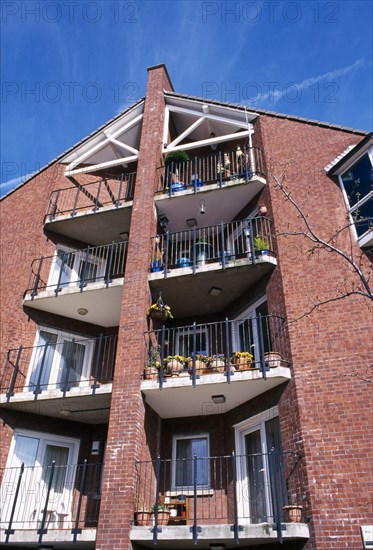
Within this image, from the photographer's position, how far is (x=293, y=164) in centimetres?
1273

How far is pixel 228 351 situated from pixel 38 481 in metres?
6.07

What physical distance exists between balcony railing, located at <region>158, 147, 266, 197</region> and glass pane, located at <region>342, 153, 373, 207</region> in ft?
8.10

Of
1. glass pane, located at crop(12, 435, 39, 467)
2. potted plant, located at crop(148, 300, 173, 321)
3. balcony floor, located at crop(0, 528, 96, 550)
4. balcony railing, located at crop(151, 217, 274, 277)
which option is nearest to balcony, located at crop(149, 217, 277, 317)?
balcony railing, located at crop(151, 217, 274, 277)

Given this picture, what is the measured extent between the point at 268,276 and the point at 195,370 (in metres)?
3.14

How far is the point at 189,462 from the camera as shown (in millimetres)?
10961

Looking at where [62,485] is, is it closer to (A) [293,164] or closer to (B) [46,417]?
(B) [46,417]

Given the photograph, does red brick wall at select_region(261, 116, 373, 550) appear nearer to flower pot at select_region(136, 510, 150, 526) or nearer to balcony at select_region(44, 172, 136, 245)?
flower pot at select_region(136, 510, 150, 526)

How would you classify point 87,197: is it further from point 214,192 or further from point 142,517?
point 142,517

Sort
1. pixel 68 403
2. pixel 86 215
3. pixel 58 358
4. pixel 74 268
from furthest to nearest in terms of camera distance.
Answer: pixel 74 268 → pixel 86 215 → pixel 58 358 → pixel 68 403

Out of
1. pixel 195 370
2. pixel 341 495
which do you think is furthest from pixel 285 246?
pixel 341 495

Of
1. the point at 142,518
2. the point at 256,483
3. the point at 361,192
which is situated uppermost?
the point at 361,192

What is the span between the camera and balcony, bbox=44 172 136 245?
14.2 m

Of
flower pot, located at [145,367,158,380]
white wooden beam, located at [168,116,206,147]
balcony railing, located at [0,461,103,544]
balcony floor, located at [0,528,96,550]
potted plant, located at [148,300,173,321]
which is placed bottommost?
balcony floor, located at [0,528,96,550]

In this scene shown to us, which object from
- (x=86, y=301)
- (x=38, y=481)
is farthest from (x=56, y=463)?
(x=86, y=301)
